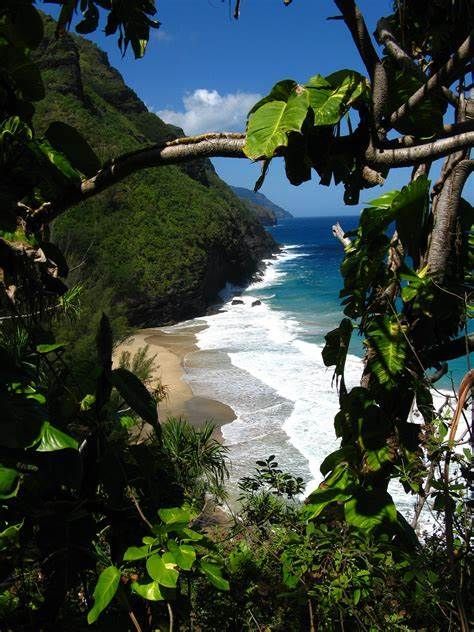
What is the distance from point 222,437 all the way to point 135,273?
18.1 meters

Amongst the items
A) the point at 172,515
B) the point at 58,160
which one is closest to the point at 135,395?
the point at 172,515

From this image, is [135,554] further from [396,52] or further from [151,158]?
[396,52]

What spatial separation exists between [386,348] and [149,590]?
5.93ft

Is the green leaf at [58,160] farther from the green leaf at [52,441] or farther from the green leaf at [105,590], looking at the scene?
the green leaf at [105,590]

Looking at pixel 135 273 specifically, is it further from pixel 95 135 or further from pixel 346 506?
pixel 346 506

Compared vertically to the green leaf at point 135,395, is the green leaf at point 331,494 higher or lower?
lower

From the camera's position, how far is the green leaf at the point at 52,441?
1.60 m

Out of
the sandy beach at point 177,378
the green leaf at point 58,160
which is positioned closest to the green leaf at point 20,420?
the green leaf at point 58,160

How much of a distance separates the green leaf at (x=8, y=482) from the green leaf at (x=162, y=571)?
44 cm

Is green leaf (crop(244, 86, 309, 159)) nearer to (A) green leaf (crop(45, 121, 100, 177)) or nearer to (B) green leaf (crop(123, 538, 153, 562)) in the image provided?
(A) green leaf (crop(45, 121, 100, 177))

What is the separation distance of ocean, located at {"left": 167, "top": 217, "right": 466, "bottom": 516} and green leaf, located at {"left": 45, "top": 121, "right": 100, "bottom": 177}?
1.70 meters

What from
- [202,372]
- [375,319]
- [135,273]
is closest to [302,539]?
[375,319]

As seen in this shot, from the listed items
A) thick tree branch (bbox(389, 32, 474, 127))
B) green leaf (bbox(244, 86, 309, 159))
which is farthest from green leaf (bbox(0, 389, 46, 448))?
thick tree branch (bbox(389, 32, 474, 127))

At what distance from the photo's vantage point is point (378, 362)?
2816 mm
